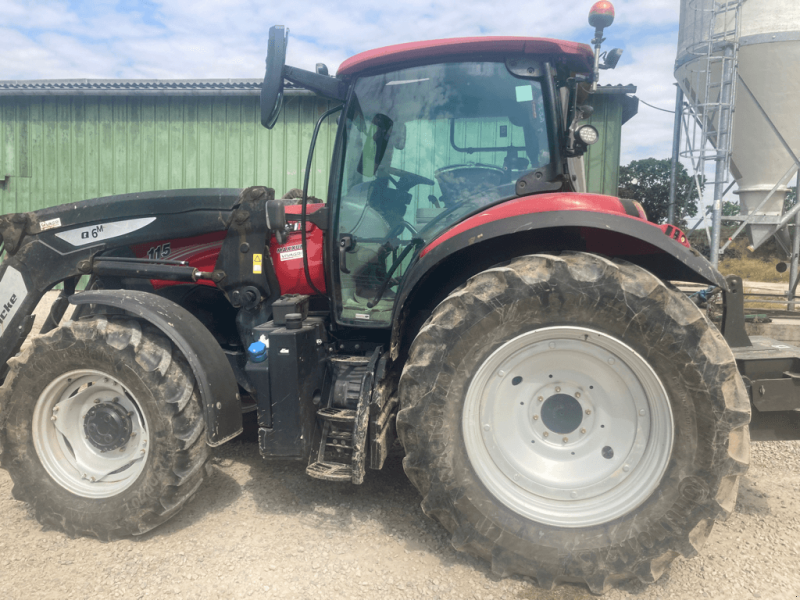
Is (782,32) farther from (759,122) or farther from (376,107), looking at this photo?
(376,107)

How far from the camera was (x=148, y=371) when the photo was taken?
102 inches

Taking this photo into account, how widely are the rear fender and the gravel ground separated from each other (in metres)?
0.87

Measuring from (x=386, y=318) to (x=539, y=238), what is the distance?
877mm

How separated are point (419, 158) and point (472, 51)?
1.79 ft

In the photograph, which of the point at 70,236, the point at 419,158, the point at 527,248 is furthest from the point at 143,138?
the point at 527,248

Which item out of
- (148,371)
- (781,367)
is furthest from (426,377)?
(781,367)

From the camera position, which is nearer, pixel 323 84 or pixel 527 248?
pixel 527 248

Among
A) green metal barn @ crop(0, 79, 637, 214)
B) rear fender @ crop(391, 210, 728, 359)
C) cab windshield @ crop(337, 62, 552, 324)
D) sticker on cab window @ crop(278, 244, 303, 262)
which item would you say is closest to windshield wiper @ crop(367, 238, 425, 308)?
cab windshield @ crop(337, 62, 552, 324)

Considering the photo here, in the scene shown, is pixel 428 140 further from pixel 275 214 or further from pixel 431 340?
pixel 431 340

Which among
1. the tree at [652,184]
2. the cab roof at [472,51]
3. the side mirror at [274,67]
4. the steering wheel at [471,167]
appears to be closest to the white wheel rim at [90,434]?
the side mirror at [274,67]

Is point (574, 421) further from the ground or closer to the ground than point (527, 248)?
closer to the ground

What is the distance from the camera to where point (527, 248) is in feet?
8.36

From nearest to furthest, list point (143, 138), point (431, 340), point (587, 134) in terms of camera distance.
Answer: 1. point (431, 340)
2. point (587, 134)
3. point (143, 138)

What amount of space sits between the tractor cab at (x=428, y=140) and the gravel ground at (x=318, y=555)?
996 millimetres
